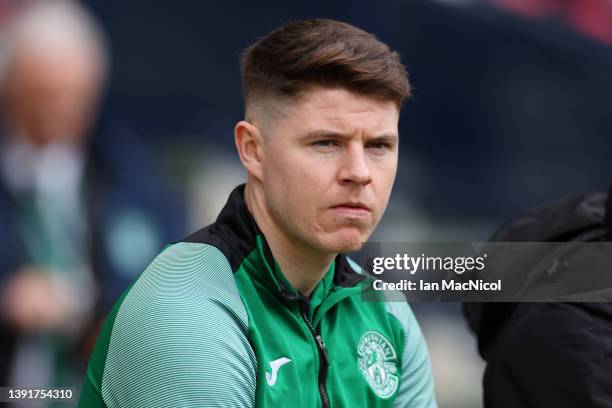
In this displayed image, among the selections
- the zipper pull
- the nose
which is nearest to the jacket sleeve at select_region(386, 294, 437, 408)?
the zipper pull

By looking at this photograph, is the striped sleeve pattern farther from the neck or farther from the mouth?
the mouth

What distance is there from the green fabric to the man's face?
11cm

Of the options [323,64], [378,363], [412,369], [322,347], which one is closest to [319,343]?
[322,347]

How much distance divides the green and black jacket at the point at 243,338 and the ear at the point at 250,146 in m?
0.08

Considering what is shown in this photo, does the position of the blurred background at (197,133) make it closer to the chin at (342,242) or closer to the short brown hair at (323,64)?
the short brown hair at (323,64)

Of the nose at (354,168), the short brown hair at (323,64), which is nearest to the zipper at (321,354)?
the nose at (354,168)

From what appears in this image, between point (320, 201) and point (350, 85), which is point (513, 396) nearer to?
point (320, 201)

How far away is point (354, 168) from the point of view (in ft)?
5.24

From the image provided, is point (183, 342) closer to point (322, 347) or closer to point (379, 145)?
point (322, 347)

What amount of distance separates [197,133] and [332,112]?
1.02 metres

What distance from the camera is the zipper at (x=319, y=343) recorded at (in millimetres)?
1649

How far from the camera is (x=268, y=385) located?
1566 mm

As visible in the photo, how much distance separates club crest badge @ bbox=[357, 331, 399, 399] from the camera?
68.8 inches

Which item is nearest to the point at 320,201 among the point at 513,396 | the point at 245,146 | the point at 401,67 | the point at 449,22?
the point at 245,146
